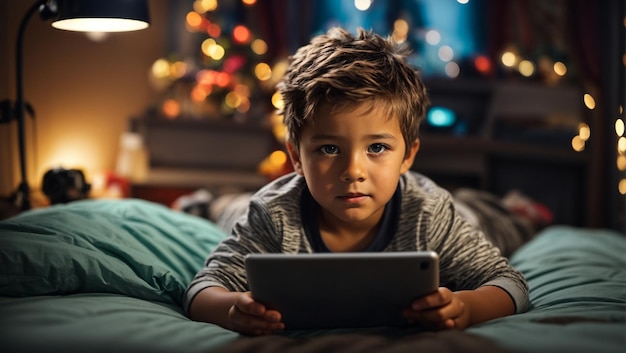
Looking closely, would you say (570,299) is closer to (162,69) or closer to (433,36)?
(162,69)

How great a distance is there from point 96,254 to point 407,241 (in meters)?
0.63

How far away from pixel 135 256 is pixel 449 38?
4130mm

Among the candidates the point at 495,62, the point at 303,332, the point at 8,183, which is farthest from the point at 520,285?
the point at 495,62

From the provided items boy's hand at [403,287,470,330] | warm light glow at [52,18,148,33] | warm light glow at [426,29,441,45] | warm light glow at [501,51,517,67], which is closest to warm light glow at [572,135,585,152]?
warm light glow at [501,51,517,67]

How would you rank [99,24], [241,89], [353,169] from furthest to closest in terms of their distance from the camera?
1. [241,89]
2. [99,24]
3. [353,169]

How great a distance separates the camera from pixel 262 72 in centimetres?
492

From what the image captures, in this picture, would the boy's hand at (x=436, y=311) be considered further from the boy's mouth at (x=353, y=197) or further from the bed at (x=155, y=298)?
the boy's mouth at (x=353, y=197)

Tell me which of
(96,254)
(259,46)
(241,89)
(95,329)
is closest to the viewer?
(95,329)

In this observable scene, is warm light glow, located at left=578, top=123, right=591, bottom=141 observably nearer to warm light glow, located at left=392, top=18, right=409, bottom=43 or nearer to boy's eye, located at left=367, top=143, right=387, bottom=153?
warm light glow, located at left=392, top=18, right=409, bottom=43

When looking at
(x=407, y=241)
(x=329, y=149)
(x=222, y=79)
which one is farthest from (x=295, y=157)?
(x=222, y=79)

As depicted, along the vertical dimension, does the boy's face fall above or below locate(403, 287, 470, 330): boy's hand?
above

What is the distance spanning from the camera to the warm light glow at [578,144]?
14.7 ft

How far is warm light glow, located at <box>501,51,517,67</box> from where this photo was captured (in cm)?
495

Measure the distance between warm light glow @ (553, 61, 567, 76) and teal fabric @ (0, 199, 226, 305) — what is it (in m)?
3.55
